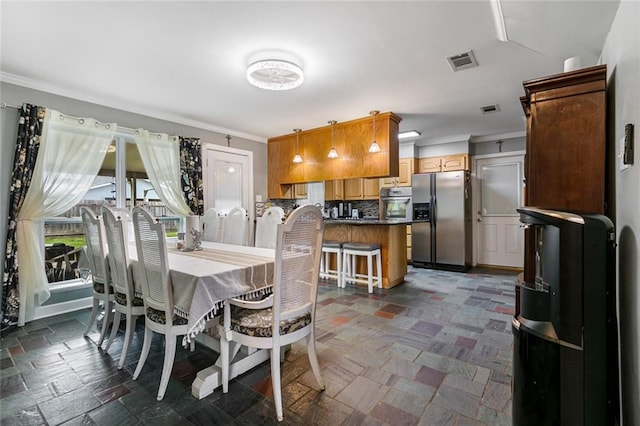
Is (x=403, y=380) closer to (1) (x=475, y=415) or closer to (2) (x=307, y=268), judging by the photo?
(1) (x=475, y=415)

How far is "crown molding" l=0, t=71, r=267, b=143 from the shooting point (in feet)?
9.57

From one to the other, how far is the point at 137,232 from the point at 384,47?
230 cm

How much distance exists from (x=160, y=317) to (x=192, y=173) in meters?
2.93

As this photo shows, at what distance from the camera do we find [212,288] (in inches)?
63.7

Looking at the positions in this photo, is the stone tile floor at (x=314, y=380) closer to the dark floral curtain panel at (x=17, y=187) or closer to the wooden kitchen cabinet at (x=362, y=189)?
the dark floral curtain panel at (x=17, y=187)

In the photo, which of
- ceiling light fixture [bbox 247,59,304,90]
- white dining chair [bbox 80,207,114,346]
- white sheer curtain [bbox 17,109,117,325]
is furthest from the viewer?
white sheer curtain [bbox 17,109,117,325]

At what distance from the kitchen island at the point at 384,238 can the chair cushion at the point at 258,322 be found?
244cm

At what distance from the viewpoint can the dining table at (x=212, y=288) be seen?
159 centimetres

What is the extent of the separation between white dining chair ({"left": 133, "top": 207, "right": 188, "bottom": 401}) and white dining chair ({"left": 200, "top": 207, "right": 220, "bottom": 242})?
1.71 metres

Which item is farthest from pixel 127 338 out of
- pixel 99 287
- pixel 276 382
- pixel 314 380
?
pixel 314 380

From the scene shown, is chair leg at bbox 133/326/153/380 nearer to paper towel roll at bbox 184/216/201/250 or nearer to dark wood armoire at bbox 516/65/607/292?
paper towel roll at bbox 184/216/201/250

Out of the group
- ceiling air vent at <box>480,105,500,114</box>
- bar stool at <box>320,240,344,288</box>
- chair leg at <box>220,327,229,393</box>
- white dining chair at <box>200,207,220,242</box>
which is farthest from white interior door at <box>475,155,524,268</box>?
chair leg at <box>220,327,229,393</box>

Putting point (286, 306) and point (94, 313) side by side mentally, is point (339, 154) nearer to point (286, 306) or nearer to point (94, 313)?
point (286, 306)

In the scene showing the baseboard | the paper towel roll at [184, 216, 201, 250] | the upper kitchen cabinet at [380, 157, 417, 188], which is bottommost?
the baseboard
